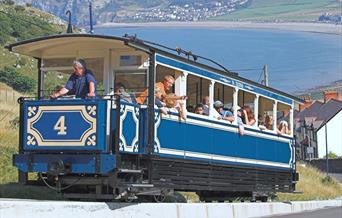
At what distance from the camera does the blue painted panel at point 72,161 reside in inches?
538

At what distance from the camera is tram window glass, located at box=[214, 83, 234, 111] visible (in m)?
18.0

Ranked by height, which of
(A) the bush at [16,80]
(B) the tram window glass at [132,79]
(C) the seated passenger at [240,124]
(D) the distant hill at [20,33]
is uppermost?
(D) the distant hill at [20,33]

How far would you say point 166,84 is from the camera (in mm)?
15688

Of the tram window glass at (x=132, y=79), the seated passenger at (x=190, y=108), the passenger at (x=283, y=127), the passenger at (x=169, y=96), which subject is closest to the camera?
the tram window glass at (x=132, y=79)

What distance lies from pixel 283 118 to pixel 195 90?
6.12 meters

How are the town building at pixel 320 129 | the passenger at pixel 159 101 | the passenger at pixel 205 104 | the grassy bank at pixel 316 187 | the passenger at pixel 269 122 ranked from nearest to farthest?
the passenger at pixel 159 101 → the passenger at pixel 205 104 → the passenger at pixel 269 122 → the grassy bank at pixel 316 187 → the town building at pixel 320 129

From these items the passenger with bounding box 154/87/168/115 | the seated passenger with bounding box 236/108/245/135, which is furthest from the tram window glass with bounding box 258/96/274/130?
the passenger with bounding box 154/87/168/115

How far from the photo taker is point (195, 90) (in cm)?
1727

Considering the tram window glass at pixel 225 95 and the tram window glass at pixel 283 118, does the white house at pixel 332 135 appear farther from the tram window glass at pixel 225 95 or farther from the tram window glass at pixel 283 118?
the tram window glass at pixel 225 95

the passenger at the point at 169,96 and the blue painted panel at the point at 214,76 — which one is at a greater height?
the blue painted panel at the point at 214,76

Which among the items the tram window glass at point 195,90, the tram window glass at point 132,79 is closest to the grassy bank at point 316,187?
the tram window glass at point 195,90

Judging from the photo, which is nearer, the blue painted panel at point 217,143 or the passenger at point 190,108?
the blue painted panel at point 217,143

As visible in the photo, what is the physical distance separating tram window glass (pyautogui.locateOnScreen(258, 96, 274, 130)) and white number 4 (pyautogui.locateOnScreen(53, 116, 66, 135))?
24.8ft

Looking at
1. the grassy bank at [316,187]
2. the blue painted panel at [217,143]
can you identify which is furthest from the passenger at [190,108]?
the grassy bank at [316,187]
